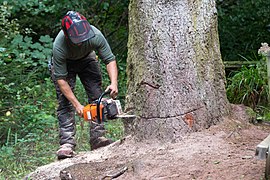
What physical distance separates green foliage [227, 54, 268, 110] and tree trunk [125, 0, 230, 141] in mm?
2207

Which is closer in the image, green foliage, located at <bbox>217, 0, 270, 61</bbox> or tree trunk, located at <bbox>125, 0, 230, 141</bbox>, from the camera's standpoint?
tree trunk, located at <bbox>125, 0, 230, 141</bbox>

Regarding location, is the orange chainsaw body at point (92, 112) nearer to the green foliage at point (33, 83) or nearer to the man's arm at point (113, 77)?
the man's arm at point (113, 77)

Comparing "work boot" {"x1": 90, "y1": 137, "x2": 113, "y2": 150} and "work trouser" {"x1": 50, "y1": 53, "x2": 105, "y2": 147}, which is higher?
"work trouser" {"x1": 50, "y1": 53, "x2": 105, "y2": 147}

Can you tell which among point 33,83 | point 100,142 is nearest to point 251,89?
point 100,142

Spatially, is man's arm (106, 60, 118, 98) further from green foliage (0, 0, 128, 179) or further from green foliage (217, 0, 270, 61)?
green foliage (217, 0, 270, 61)

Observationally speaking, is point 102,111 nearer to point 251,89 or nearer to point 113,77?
point 113,77

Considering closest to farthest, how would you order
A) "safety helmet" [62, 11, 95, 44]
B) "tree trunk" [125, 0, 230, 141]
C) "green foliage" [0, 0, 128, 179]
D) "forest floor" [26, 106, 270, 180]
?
1. "forest floor" [26, 106, 270, 180]
2. "tree trunk" [125, 0, 230, 141]
3. "safety helmet" [62, 11, 95, 44]
4. "green foliage" [0, 0, 128, 179]

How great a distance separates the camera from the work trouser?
5.88m

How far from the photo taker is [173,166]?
4.20 m

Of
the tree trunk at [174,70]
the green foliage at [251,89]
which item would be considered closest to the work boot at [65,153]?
the tree trunk at [174,70]

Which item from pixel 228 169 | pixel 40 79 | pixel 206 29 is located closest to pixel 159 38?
pixel 206 29

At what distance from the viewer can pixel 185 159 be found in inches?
168

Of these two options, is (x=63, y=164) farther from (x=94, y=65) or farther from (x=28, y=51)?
(x=28, y=51)

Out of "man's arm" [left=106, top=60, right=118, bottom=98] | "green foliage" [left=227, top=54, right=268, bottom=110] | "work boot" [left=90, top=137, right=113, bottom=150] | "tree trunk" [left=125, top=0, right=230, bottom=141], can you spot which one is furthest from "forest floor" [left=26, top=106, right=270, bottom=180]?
"green foliage" [left=227, top=54, right=268, bottom=110]
